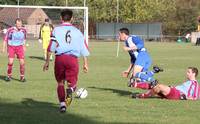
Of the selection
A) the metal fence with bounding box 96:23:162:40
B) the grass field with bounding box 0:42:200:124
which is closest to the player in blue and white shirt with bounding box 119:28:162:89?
the grass field with bounding box 0:42:200:124

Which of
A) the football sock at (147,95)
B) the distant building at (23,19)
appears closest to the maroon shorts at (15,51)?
the football sock at (147,95)

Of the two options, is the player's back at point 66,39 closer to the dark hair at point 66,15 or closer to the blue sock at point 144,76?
the dark hair at point 66,15

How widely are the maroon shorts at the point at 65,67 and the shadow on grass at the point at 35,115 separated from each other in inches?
27.4

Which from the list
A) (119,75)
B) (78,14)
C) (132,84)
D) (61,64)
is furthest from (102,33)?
(61,64)

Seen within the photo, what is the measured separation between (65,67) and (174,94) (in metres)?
3.23

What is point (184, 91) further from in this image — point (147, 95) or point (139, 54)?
point (139, 54)

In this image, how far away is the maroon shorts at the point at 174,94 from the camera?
1395 cm

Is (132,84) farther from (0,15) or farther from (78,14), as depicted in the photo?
(0,15)

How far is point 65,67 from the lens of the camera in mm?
11969

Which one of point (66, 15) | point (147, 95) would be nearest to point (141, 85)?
point (147, 95)

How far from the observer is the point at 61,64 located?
12.0m

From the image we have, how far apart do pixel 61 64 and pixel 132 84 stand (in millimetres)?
5441

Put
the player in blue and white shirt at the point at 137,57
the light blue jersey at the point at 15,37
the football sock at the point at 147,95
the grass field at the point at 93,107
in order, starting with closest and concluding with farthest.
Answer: the grass field at the point at 93,107
the football sock at the point at 147,95
the player in blue and white shirt at the point at 137,57
the light blue jersey at the point at 15,37

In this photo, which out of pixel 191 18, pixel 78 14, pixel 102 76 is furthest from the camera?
pixel 191 18
